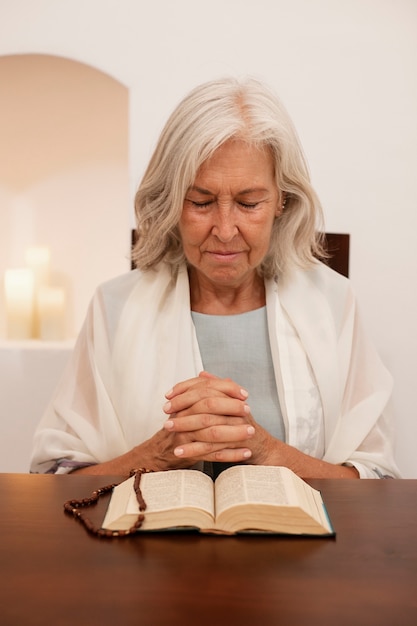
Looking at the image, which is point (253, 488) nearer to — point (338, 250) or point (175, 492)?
point (175, 492)

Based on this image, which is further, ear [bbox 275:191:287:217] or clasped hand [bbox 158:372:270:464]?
ear [bbox 275:191:287:217]

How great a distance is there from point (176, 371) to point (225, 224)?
43 cm

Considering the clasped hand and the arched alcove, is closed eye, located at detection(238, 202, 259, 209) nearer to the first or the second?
the clasped hand

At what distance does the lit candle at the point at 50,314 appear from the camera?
151 inches

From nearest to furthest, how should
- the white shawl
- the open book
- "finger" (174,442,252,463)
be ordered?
the open book
"finger" (174,442,252,463)
the white shawl

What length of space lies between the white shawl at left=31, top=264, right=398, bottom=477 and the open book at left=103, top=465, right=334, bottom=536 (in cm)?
73

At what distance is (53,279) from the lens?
13.3 feet

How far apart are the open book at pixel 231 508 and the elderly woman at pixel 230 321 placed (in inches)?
18.0

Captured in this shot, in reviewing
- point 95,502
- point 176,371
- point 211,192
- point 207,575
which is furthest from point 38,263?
point 207,575

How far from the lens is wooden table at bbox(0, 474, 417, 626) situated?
1074 mm

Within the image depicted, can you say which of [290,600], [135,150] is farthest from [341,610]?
[135,150]

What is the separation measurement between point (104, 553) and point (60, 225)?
2.96 meters

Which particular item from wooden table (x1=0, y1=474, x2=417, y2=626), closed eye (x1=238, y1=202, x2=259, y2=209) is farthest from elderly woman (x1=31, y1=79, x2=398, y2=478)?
wooden table (x1=0, y1=474, x2=417, y2=626)

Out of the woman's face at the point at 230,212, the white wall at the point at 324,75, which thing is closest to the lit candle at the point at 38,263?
the white wall at the point at 324,75
